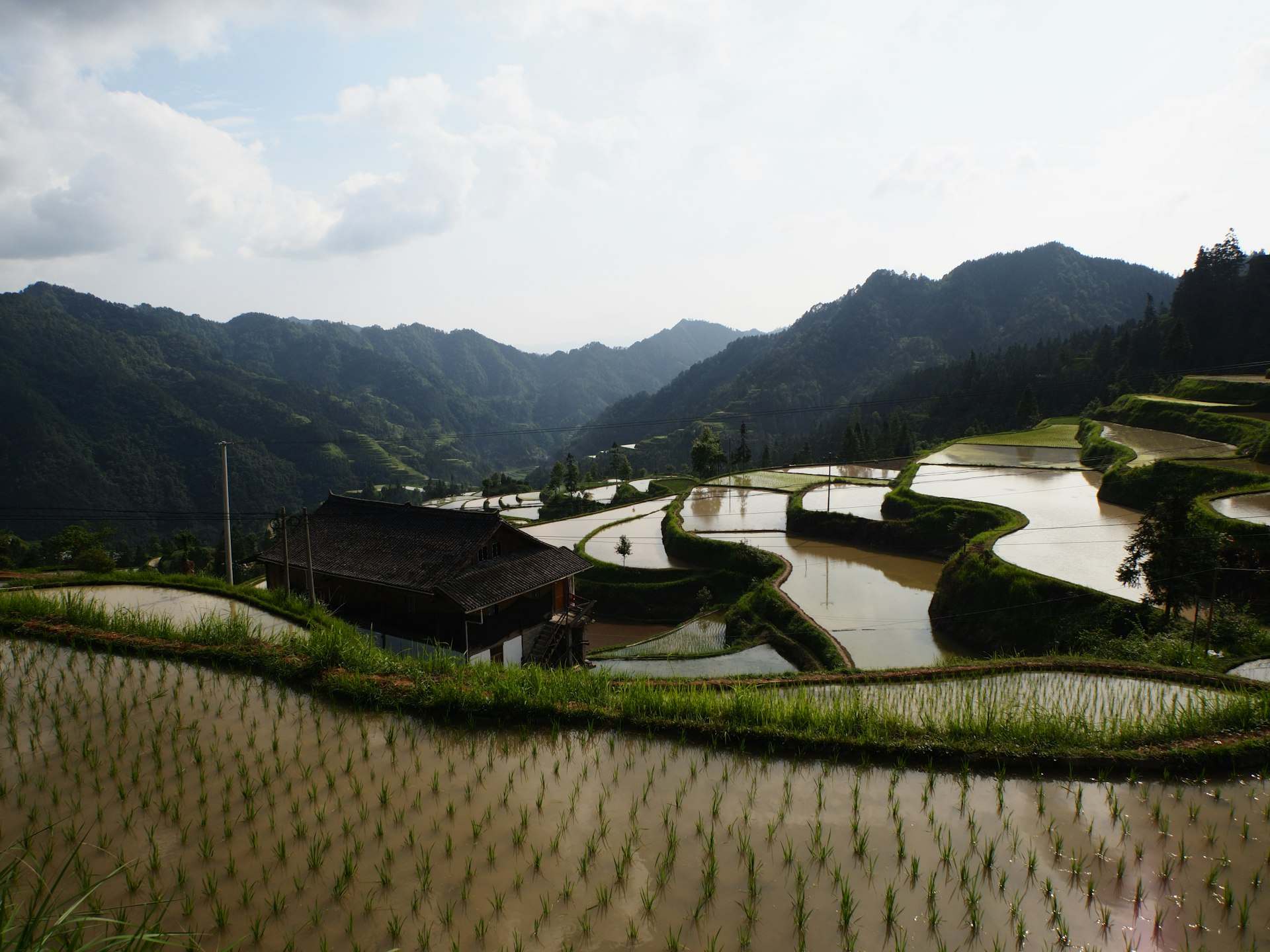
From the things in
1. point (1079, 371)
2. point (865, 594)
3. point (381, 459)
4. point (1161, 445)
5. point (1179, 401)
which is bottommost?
point (865, 594)

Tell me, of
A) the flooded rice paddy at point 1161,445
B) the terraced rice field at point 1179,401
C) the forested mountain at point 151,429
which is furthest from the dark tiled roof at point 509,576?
the forested mountain at point 151,429

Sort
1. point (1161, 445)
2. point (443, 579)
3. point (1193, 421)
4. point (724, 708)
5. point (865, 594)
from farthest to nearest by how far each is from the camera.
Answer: point (1193, 421) < point (1161, 445) < point (865, 594) < point (443, 579) < point (724, 708)

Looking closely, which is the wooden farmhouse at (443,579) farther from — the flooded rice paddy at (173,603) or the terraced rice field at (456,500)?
the terraced rice field at (456,500)

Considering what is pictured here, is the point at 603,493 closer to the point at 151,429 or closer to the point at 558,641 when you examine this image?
the point at 558,641

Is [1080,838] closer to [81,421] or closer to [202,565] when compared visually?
[202,565]

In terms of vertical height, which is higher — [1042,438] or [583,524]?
[1042,438]

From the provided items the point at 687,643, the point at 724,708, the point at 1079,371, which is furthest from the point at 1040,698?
the point at 1079,371

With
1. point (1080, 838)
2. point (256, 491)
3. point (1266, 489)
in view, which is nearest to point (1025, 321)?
point (1266, 489)
